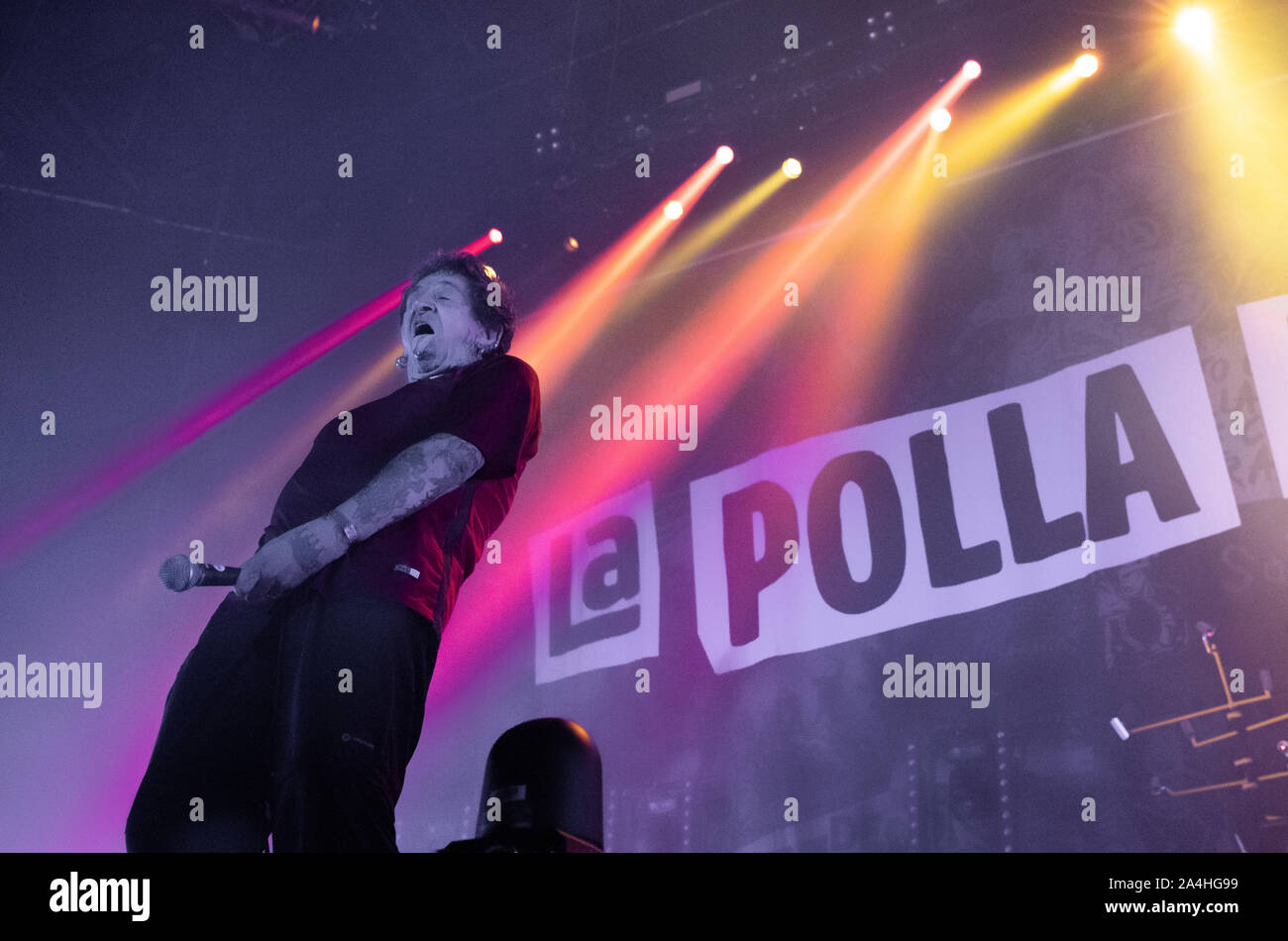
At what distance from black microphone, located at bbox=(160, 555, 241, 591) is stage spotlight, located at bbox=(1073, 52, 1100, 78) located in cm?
341

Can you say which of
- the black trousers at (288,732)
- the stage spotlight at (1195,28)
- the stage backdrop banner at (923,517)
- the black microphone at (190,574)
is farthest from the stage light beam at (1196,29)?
the black microphone at (190,574)

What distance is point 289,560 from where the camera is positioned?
7.63 ft

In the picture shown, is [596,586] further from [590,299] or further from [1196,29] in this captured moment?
[1196,29]

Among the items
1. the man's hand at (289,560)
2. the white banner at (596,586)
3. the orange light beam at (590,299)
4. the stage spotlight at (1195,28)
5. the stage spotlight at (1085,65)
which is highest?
the stage spotlight at (1195,28)

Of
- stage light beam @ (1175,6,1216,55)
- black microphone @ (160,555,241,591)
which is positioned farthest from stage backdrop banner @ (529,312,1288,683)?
black microphone @ (160,555,241,591)

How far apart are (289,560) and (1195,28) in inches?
143

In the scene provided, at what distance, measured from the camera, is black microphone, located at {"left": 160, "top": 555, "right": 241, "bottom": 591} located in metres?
2.47

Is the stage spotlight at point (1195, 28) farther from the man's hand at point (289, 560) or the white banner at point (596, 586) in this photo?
the man's hand at point (289, 560)

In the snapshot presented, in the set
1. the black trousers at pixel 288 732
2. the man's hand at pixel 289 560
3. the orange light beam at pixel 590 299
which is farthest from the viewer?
the orange light beam at pixel 590 299

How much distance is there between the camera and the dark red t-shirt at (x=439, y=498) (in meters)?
2.44

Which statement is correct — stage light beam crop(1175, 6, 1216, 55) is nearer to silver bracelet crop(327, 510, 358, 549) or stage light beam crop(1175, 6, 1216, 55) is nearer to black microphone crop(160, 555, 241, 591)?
silver bracelet crop(327, 510, 358, 549)

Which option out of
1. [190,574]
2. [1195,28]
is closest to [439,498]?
[190,574]

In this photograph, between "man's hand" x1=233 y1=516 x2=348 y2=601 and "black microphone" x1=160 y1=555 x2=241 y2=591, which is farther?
"black microphone" x1=160 y1=555 x2=241 y2=591

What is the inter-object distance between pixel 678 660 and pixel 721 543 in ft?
1.60
